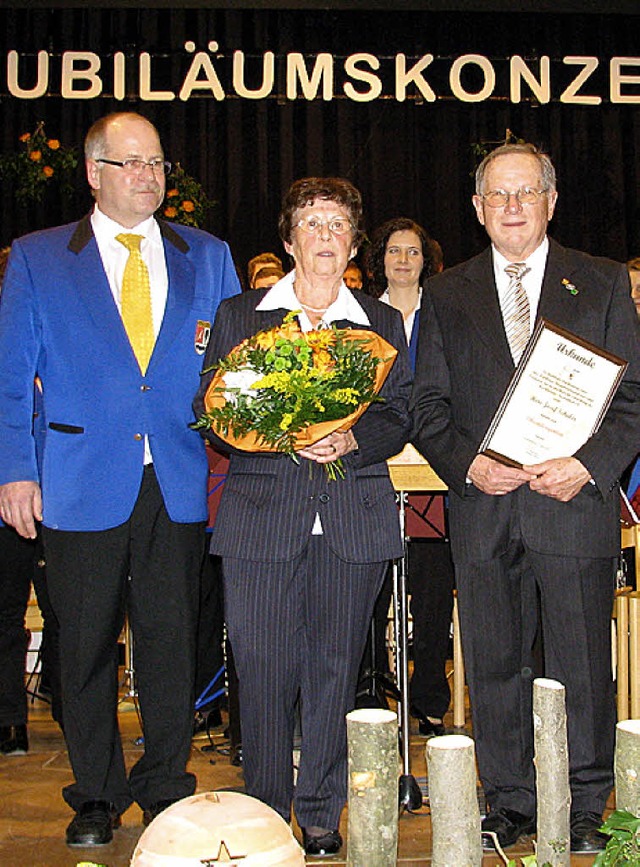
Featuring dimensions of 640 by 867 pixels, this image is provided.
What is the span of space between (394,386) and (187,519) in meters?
0.65

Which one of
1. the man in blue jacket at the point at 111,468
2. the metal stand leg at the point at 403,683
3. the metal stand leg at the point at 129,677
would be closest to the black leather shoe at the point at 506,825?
the metal stand leg at the point at 403,683

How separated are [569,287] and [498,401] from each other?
347 mm

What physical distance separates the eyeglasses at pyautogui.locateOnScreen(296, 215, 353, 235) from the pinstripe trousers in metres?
0.77

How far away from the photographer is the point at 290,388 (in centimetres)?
244

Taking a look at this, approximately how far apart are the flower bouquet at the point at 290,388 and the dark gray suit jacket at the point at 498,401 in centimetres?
38

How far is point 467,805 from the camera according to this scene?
54.9 inches

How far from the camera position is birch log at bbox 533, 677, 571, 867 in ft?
4.82

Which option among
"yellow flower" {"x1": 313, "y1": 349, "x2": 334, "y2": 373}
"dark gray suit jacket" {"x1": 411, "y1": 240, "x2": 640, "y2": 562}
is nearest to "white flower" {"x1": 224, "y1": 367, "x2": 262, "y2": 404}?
"yellow flower" {"x1": 313, "y1": 349, "x2": 334, "y2": 373}

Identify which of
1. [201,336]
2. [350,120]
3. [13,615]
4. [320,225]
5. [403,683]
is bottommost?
[403,683]

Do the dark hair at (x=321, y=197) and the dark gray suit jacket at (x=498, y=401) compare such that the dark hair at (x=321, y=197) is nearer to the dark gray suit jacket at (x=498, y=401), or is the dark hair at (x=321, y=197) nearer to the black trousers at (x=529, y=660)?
the dark gray suit jacket at (x=498, y=401)

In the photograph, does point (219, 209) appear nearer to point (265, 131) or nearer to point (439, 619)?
point (265, 131)

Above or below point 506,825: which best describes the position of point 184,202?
above

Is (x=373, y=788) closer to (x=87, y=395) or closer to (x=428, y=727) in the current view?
(x=87, y=395)

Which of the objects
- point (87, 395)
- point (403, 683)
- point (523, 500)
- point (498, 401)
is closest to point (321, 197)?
point (498, 401)
